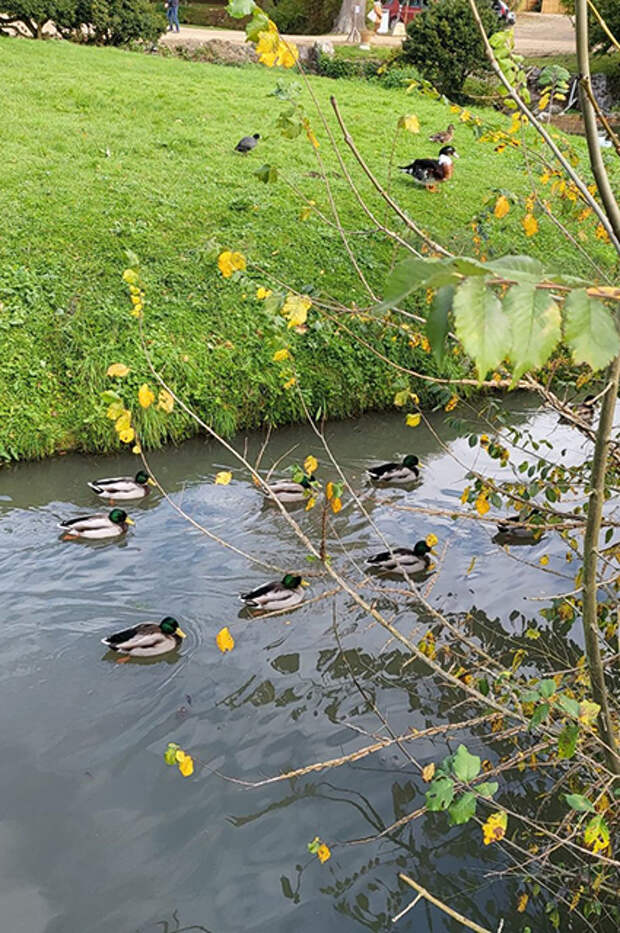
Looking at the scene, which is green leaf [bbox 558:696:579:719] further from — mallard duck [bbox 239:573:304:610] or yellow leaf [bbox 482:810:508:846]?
mallard duck [bbox 239:573:304:610]

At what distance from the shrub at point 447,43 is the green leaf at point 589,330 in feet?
76.7

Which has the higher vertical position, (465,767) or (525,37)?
(525,37)

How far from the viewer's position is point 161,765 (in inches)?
212

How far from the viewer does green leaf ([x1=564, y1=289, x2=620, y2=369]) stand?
4.81ft

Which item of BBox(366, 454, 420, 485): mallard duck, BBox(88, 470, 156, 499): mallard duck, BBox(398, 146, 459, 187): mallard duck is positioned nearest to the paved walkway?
BBox(398, 146, 459, 187): mallard duck

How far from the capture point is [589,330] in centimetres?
150

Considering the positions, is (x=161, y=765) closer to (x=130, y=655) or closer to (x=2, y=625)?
(x=130, y=655)

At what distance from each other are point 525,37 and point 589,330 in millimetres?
37754

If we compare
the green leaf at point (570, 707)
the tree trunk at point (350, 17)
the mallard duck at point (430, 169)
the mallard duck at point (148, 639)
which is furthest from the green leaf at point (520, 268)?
the tree trunk at point (350, 17)

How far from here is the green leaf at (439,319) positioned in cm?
148

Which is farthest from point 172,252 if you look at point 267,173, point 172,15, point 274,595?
point 172,15

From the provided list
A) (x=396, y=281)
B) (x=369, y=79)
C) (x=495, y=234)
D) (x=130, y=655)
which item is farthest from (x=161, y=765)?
(x=369, y=79)

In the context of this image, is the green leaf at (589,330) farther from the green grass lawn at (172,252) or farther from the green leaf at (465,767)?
the green grass lawn at (172,252)

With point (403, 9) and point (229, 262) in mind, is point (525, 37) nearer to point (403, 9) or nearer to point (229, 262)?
point (403, 9)
